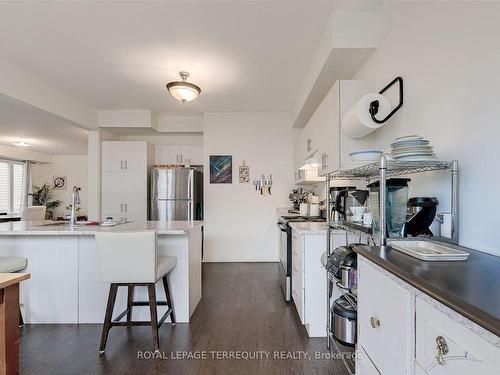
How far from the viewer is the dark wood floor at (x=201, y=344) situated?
1841mm

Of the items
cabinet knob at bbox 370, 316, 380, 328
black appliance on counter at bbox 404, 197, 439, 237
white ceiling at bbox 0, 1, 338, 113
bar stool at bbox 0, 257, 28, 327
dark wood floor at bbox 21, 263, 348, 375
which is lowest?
dark wood floor at bbox 21, 263, 348, 375

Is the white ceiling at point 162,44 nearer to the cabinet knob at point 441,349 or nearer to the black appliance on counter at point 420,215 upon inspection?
the black appliance on counter at point 420,215

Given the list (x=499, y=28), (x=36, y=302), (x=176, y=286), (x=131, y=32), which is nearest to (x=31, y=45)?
(x=131, y=32)

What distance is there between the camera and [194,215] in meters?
4.86

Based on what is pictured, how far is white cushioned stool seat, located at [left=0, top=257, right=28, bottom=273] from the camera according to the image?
2.22 m

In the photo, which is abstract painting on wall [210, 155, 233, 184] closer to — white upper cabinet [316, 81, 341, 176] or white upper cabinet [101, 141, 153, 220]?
white upper cabinet [101, 141, 153, 220]

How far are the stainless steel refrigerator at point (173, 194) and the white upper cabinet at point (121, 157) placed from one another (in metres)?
0.41

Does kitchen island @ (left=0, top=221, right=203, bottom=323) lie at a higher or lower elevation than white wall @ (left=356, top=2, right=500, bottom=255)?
lower

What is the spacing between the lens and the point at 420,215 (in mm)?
1438

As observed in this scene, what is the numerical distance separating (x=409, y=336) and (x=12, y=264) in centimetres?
288

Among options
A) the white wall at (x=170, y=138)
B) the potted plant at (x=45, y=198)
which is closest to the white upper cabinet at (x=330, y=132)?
the white wall at (x=170, y=138)

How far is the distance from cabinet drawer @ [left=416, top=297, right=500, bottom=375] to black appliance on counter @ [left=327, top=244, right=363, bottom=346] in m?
0.79

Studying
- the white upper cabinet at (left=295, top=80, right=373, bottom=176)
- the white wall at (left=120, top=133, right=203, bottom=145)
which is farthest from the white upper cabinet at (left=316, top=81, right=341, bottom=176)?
the white wall at (left=120, top=133, right=203, bottom=145)

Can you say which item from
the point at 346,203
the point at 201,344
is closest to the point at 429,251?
the point at 346,203
